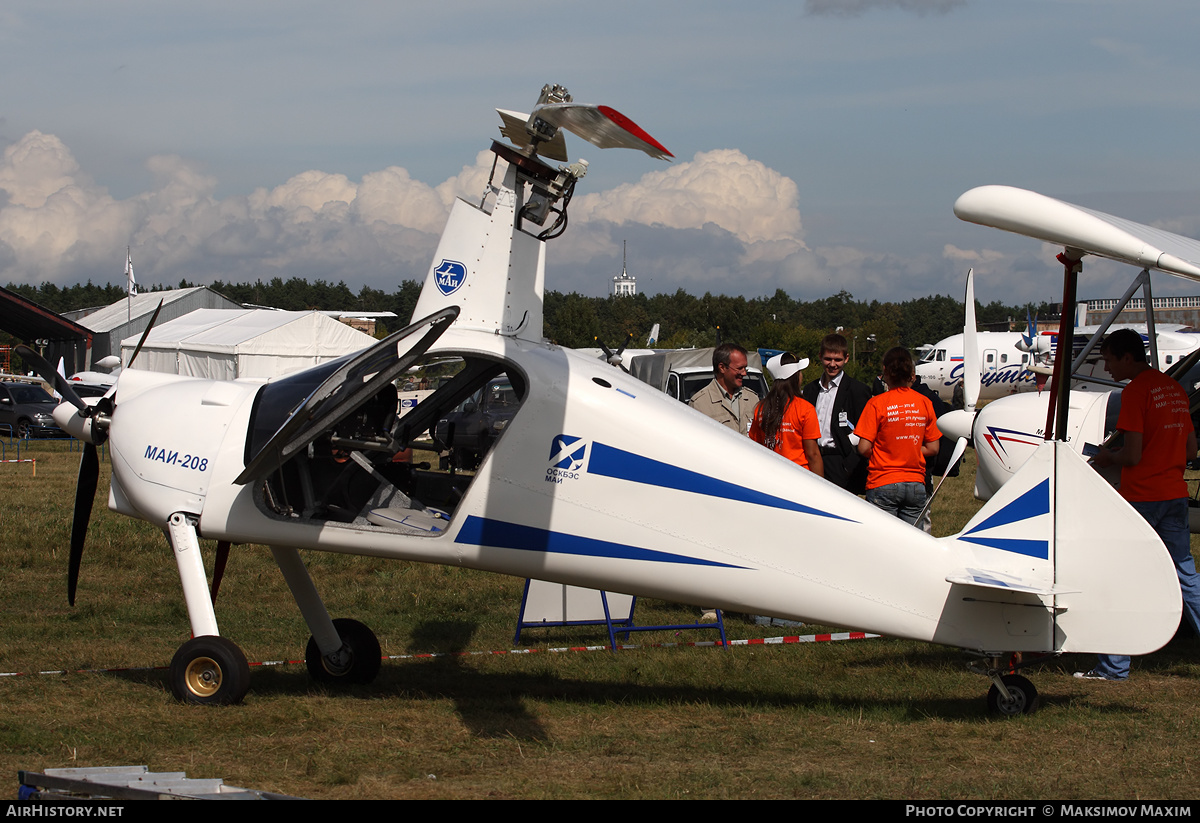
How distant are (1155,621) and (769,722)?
2.07 m

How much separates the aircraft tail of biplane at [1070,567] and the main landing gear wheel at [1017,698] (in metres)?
0.46

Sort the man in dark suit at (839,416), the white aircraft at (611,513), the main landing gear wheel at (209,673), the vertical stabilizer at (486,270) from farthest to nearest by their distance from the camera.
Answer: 1. the man in dark suit at (839,416)
2. the vertical stabilizer at (486,270)
3. the main landing gear wheel at (209,673)
4. the white aircraft at (611,513)

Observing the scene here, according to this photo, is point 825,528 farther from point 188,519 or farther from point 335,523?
point 188,519

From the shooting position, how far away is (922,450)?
26.1ft

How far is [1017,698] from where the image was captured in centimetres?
558

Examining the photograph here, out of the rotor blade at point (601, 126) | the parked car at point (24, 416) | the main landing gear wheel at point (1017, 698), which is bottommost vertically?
the parked car at point (24, 416)

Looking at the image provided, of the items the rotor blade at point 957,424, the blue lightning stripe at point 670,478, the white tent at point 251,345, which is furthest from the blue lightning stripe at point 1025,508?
the white tent at point 251,345

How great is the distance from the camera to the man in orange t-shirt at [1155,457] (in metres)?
6.45

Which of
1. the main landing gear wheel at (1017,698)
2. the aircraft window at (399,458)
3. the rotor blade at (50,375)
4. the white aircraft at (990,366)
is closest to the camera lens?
the main landing gear wheel at (1017,698)

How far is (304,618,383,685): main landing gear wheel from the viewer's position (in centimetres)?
656

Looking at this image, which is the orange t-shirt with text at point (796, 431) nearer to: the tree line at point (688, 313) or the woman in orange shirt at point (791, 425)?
the woman in orange shirt at point (791, 425)

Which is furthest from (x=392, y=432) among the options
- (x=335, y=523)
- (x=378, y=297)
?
(x=378, y=297)

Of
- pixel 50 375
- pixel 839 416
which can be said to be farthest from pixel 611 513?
pixel 839 416

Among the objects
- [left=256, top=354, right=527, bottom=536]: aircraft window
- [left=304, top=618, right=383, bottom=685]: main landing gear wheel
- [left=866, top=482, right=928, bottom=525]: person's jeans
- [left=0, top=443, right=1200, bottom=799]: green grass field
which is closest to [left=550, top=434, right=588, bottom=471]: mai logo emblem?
[left=256, top=354, right=527, bottom=536]: aircraft window
